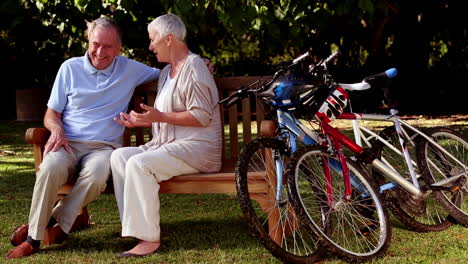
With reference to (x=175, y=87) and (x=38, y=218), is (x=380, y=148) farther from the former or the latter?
(x=38, y=218)

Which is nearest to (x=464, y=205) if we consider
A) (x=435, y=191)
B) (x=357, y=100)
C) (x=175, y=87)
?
(x=435, y=191)

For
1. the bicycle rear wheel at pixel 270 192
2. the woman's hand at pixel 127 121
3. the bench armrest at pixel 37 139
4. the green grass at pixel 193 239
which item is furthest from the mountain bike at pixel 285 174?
the bench armrest at pixel 37 139

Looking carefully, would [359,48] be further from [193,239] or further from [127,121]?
[127,121]

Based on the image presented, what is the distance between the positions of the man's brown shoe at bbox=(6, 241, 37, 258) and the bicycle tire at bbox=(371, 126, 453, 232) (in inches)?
81.7

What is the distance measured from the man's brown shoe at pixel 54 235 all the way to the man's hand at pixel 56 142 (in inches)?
18.3

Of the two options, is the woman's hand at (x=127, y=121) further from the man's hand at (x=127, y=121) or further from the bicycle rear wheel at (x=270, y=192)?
the bicycle rear wheel at (x=270, y=192)

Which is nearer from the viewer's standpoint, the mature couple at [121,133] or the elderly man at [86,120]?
the mature couple at [121,133]

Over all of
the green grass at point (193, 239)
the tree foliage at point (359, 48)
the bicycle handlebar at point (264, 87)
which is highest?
the tree foliage at point (359, 48)

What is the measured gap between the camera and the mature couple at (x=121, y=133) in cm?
466

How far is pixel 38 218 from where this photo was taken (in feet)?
15.4

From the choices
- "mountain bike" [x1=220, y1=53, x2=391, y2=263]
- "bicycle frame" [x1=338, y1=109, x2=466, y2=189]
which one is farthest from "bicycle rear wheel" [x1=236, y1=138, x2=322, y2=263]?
"bicycle frame" [x1=338, y1=109, x2=466, y2=189]

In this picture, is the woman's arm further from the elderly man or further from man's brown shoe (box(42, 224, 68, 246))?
man's brown shoe (box(42, 224, 68, 246))

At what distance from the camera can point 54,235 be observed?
5.02 meters

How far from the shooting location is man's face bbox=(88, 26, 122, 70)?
199 inches
